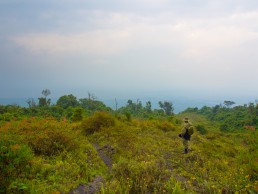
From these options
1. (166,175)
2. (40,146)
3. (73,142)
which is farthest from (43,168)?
(166,175)

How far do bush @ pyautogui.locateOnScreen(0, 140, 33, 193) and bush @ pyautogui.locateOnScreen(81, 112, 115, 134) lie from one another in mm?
11909

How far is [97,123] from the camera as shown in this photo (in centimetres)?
2141

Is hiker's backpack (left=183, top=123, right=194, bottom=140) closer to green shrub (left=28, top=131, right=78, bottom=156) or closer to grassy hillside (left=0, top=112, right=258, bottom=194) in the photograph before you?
grassy hillside (left=0, top=112, right=258, bottom=194)

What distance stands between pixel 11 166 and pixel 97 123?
14.0 meters

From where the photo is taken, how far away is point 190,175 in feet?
38.4

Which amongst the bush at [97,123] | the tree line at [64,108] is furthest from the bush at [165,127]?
the tree line at [64,108]

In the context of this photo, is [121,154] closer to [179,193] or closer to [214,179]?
[214,179]

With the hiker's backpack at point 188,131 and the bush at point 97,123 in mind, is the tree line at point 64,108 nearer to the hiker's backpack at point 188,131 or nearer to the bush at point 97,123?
the bush at point 97,123

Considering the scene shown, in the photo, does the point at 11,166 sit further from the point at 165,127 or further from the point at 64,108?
the point at 64,108

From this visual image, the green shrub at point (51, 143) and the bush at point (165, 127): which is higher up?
the green shrub at point (51, 143)

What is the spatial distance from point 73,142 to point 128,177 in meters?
4.99

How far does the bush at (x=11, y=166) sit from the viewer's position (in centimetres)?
726

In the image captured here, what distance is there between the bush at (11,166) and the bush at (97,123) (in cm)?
1191

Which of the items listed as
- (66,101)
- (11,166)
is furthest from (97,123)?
(66,101)
